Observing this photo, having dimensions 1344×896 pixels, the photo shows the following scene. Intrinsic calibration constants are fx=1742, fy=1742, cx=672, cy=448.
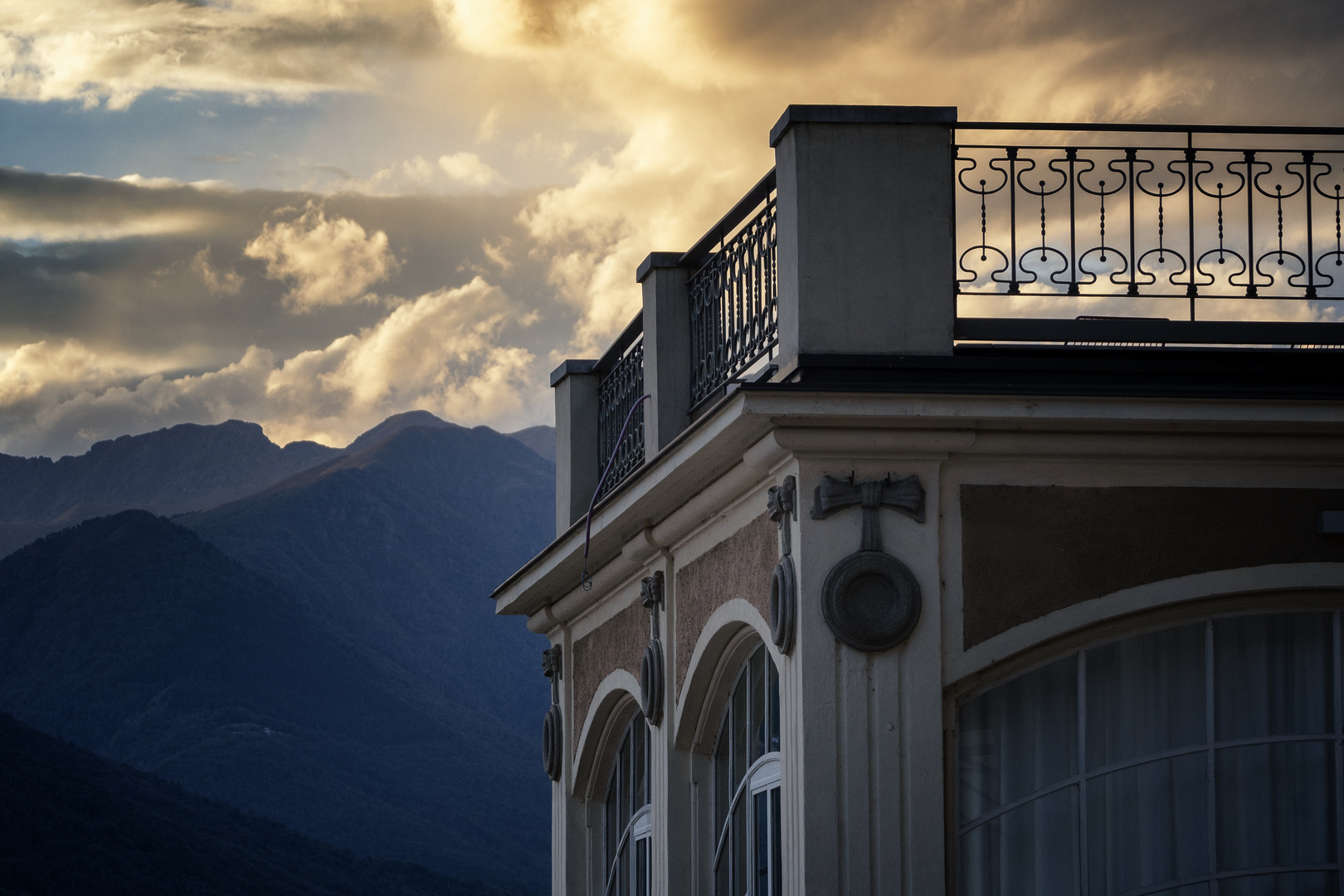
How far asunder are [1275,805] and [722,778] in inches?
138

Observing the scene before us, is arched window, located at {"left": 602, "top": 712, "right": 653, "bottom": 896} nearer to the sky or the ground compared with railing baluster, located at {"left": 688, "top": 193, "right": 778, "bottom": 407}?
nearer to the ground

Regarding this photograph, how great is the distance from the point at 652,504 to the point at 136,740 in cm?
13994

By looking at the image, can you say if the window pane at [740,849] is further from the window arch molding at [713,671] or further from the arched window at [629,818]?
the arched window at [629,818]

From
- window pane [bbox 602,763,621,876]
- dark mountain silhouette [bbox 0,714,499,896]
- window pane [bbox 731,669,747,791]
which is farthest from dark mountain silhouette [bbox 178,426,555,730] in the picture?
window pane [bbox 731,669,747,791]

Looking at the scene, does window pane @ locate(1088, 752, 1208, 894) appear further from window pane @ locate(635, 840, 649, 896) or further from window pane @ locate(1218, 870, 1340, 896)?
window pane @ locate(635, 840, 649, 896)

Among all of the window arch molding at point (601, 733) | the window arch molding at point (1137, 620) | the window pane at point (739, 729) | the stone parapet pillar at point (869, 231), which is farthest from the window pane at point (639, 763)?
the stone parapet pillar at point (869, 231)

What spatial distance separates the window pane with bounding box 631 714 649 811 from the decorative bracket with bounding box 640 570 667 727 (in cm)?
133

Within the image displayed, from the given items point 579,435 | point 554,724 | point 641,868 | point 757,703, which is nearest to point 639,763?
point 641,868

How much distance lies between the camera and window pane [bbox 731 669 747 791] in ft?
33.2

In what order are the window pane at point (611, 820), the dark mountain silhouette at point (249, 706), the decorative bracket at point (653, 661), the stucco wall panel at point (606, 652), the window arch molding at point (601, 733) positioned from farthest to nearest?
the dark mountain silhouette at point (249, 706) → the window pane at point (611, 820) → the window arch molding at point (601, 733) → the stucco wall panel at point (606, 652) → the decorative bracket at point (653, 661)

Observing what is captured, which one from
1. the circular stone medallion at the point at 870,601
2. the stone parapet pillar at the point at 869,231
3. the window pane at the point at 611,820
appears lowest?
the window pane at the point at 611,820

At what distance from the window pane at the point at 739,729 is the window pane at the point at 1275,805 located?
2850 millimetres

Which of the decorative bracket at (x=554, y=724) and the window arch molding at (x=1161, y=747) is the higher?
the decorative bracket at (x=554, y=724)

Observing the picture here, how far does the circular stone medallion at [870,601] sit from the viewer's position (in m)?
7.91
